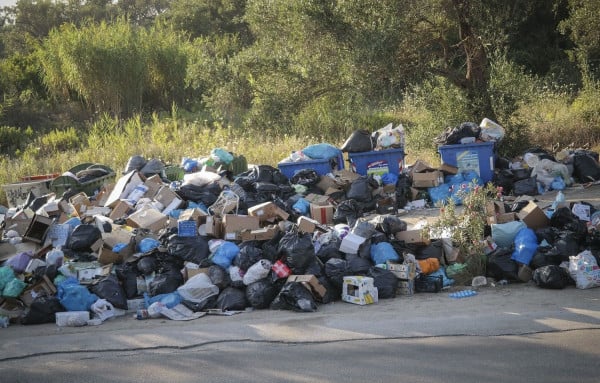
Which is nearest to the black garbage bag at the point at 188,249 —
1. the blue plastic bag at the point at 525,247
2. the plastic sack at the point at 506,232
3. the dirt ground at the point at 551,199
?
the dirt ground at the point at 551,199

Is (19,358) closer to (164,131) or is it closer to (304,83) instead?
(304,83)

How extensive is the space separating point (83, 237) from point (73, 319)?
175cm

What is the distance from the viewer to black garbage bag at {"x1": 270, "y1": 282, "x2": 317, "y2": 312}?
276 inches

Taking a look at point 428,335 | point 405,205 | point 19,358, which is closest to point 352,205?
point 405,205

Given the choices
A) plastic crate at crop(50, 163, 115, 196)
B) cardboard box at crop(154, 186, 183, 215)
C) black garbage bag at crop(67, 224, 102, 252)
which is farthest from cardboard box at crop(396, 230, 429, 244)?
plastic crate at crop(50, 163, 115, 196)

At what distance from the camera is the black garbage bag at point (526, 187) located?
11070mm

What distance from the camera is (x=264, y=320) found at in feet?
22.2

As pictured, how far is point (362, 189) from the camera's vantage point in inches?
423

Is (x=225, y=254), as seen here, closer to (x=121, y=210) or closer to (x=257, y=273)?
(x=257, y=273)

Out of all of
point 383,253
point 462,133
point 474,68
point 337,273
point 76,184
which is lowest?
point 337,273

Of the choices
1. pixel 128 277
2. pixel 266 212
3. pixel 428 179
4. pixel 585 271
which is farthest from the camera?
pixel 428 179

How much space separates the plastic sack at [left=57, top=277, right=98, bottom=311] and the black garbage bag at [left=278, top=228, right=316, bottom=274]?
2186mm

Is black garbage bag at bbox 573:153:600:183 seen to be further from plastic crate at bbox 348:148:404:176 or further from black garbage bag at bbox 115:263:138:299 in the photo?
black garbage bag at bbox 115:263:138:299

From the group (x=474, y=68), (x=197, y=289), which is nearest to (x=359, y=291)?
(x=197, y=289)
